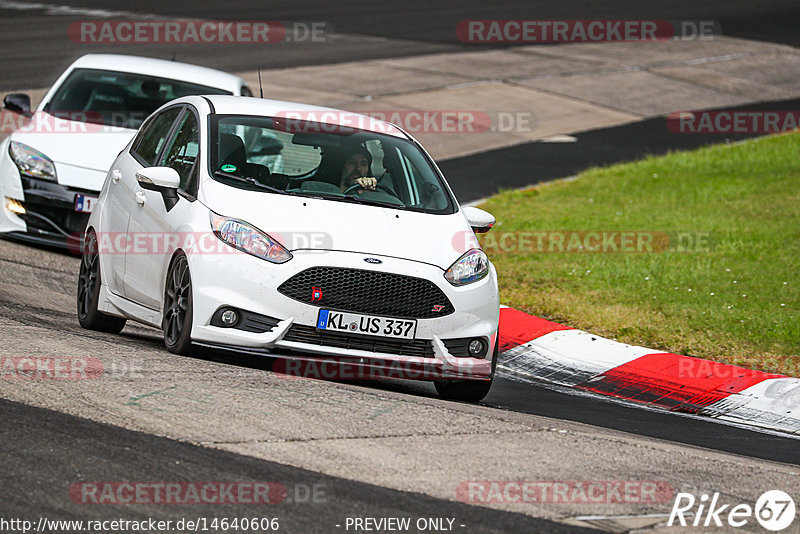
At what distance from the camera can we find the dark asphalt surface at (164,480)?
15.7 ft

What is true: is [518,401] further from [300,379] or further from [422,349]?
[300,379]

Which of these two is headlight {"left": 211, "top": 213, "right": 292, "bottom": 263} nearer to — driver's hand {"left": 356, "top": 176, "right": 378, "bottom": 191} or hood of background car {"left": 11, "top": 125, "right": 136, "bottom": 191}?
driver's hand {"left": 356, "top": 176, "right": 378, "bottom": 191}

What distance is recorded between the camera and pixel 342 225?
7.44m

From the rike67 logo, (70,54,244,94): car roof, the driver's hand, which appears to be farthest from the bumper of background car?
the rike67 logo

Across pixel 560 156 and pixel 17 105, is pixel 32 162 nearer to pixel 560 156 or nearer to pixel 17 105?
pixel 17 105

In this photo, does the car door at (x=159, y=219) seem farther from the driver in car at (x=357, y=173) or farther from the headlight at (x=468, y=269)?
the headlight at (x=468, y=269)

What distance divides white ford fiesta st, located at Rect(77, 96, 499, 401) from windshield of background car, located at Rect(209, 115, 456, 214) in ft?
0.04

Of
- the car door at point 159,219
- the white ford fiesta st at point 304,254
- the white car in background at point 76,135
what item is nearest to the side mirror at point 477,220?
the white ford fiesta st at point 304,254

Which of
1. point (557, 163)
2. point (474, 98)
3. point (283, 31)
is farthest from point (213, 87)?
point (283, 31)

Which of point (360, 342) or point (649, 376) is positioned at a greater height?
point (360, 342)

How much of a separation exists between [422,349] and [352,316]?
483mm

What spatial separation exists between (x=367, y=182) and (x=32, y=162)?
4.28m

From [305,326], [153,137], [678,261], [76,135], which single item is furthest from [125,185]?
[678,261]

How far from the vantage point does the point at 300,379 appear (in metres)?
7.08
